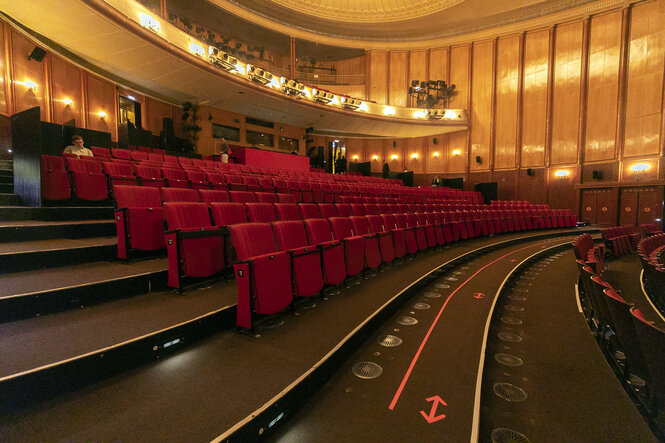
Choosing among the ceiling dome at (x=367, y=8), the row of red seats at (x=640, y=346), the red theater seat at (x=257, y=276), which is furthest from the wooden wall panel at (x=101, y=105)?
the row of red seats at (x=640, y=346)

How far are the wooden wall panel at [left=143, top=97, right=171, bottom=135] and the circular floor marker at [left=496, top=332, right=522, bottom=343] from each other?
567 cm

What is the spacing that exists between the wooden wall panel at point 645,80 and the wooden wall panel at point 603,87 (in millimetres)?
170

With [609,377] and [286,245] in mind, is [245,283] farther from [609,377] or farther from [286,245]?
[609,377]

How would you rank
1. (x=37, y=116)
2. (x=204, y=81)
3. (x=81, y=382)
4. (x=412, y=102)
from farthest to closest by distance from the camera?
(x=412, y=102)
(x=204, y=81)
(x=37, y=116)
(x=81, y=382)

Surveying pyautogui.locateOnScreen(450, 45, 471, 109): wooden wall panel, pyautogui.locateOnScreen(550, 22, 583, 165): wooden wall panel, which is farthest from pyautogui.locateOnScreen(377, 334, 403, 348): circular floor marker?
pyautogui.locateOnScreen(450, 45, 471, 109): wooden wall panel

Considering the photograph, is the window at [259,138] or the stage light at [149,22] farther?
the window at [259,138]

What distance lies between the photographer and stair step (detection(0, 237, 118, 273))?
98 centimetres

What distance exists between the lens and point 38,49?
3.17 m

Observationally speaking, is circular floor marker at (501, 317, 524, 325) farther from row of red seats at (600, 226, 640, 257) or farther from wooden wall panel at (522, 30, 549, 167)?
wooden wall panel at (522, 30, 549, 167)

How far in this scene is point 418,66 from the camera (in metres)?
6.77

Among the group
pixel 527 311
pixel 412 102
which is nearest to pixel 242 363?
pixel 527 311

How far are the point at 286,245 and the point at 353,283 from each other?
1.42 feet

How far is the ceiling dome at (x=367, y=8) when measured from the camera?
556 centimetres

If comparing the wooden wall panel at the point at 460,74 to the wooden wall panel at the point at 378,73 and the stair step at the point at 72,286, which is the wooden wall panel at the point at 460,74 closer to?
the wooden wall panel at the point at 378,73
